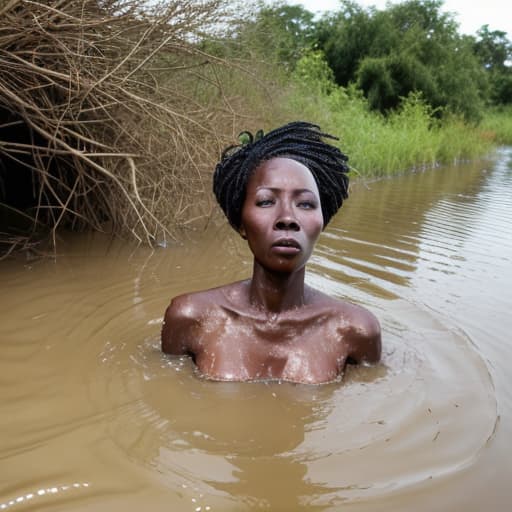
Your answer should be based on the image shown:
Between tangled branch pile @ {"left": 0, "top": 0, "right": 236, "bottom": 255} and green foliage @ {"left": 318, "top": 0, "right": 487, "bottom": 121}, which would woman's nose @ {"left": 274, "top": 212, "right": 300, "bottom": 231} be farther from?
green foliage @ {"left": 318, "top": 0, "right": 487, "bottom": 121}

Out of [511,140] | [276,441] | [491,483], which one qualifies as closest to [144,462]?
[276,441]

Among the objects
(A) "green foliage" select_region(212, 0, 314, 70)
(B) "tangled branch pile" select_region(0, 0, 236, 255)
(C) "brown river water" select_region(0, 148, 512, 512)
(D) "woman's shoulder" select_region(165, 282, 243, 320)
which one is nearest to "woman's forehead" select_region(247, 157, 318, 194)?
(D) "woman's shoulder" select_region(165, 282, 243, 320)

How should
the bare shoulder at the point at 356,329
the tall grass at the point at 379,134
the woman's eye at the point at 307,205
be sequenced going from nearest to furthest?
the woman's eye at the point at 307,205 < the bare shoulder at the point at 356,329 < the tall grass at the point at 379,134

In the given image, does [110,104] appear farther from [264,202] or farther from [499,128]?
[499,128]

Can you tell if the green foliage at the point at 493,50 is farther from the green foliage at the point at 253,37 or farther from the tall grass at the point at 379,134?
the green foliage at the point at 253,37

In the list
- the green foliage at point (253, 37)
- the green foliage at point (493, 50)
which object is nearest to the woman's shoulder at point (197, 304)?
the green foliage at point (253, 37)

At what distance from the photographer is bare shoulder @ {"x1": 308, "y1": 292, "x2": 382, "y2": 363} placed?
2439 millimetres

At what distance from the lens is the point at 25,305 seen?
3.29m

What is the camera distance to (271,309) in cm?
242

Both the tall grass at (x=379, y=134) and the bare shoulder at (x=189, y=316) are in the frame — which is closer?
the bare shoulder at (x=189, y=316)

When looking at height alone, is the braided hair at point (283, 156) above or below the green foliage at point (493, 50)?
below

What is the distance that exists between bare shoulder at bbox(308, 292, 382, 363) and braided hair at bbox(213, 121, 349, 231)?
0.49 m

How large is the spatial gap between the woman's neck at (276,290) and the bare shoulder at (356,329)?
0.49 ft

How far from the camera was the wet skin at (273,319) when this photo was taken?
228 centimetres
